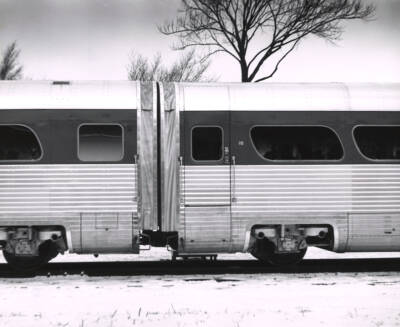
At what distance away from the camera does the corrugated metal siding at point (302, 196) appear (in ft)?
41.0

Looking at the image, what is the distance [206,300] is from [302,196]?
137 inches

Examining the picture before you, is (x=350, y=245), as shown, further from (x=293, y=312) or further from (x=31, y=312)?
(x=31, y=312)

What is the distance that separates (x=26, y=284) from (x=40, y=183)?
1.64 metres

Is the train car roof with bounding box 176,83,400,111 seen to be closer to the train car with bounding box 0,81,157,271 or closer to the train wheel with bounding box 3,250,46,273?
the train car with bounding box 0,81,157,271

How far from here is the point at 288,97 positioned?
1291 cm

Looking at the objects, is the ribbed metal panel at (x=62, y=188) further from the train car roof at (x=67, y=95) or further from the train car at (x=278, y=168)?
the train car roof at (x=67, y=95)

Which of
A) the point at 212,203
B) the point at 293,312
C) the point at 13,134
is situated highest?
the point at 13,134

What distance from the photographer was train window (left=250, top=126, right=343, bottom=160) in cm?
1271

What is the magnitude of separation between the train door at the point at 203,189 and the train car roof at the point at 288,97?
343mm

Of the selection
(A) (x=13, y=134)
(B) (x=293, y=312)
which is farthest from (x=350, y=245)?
(A) (x=13, y=134)

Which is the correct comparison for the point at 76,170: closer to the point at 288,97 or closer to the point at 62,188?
the point at 62,188

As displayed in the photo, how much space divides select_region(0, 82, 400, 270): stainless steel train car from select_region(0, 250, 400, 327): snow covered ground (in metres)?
0.71

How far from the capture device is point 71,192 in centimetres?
1231

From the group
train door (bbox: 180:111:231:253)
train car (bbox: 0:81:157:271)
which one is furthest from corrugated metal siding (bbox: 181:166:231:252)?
train car (bbox: 0:81:157:271)
